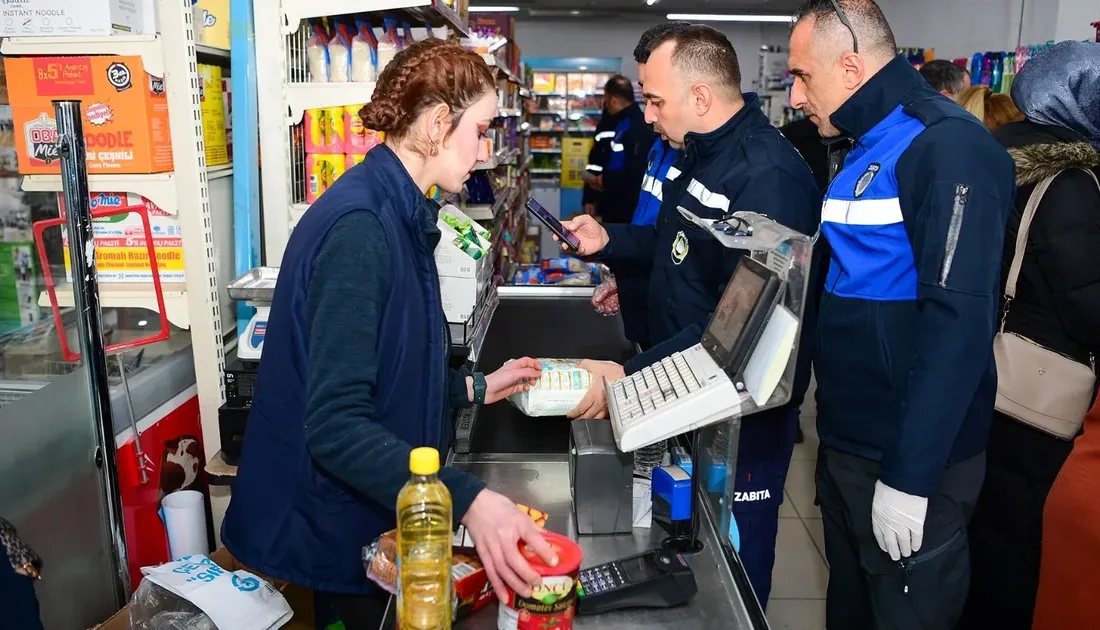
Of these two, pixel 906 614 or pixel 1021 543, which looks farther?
pixel 1021 543

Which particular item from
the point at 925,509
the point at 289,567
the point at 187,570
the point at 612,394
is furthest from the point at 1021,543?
the point at 187,570

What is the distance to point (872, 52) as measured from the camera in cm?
184

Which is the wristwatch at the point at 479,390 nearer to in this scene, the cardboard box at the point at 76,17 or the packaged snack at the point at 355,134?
the packaged snack at the point at 355,134

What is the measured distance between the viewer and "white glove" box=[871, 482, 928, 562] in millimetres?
1664

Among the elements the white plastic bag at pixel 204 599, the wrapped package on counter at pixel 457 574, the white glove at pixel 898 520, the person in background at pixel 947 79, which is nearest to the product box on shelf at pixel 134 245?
the white plastic bag at pixel 204 599

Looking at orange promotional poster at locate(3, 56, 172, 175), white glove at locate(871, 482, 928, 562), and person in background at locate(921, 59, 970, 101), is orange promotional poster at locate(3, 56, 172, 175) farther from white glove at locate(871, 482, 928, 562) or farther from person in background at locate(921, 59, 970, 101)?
person in background at locate(921, 59, 970, 101)

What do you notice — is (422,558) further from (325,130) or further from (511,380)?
(325,130)

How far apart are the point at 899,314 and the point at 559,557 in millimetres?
1010

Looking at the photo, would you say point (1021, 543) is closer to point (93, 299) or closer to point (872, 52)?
point (872, 52)

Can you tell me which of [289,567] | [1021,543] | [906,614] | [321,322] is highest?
[321,322]

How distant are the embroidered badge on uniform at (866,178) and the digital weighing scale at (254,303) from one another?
1.52 m

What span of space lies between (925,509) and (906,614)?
30 centimetres

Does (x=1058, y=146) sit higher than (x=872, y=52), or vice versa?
(x=872, y=52)

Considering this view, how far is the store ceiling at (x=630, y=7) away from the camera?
39.0ft
